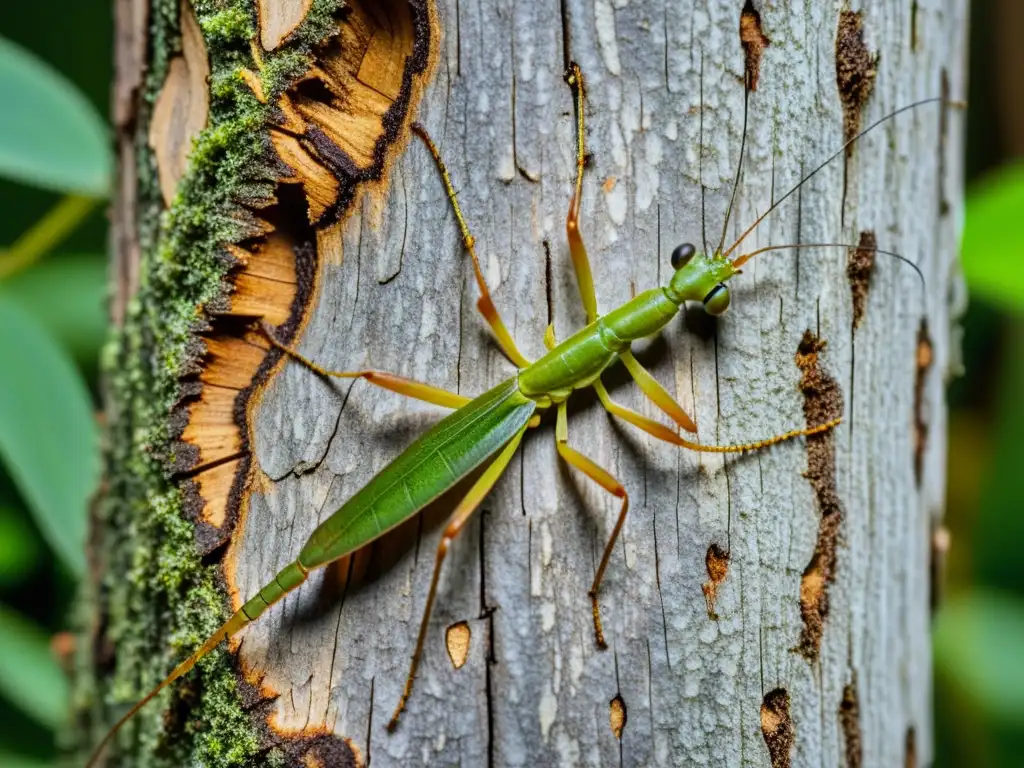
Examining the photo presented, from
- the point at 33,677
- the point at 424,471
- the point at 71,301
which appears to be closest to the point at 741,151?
the point at 424,471

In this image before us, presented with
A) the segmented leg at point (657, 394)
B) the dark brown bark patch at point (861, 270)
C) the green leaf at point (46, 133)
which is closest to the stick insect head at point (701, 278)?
the segmented leg at point (657, 394)

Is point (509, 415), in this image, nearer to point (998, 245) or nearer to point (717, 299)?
point (717, 299)

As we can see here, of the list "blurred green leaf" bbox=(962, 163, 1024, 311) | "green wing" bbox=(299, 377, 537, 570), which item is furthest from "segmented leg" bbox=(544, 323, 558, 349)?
"blurred green leaf" bbox=(962, 163, 1024, 311)

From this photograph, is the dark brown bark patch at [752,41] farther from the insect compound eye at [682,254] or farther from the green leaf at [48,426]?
the green leaf at [48,426]

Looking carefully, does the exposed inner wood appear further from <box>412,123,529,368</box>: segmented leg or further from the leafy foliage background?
the leafy foliage background

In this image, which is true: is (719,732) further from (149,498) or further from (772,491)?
(149,498)

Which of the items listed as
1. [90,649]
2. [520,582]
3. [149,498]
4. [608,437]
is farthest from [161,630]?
[608,437]

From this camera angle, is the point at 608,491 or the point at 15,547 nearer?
the point at 608,491
